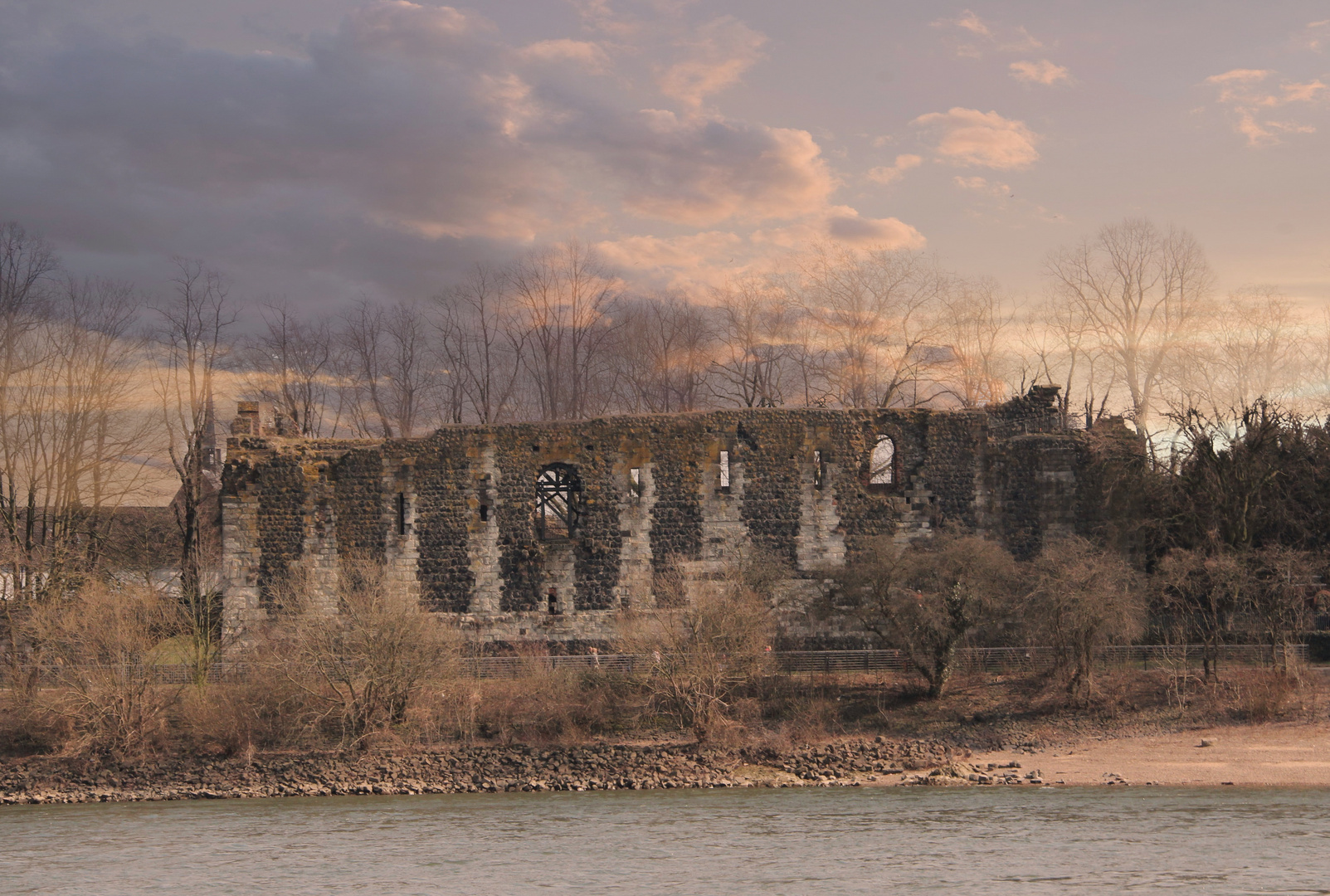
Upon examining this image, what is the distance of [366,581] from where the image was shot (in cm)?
2814

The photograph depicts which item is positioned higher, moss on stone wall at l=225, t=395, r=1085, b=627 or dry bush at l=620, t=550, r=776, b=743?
moss on stone wall at l=225, t=395, r=1085, b=627

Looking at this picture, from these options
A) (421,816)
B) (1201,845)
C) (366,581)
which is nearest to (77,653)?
(366,581)

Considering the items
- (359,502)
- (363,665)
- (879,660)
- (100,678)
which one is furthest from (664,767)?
(100,678)

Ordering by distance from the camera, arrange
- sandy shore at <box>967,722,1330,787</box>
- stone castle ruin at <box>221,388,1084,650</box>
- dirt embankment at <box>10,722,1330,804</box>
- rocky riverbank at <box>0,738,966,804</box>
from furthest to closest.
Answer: stone castle ruin at <box>221,388,1084,650</box>
rocky riverbank at <box>0,738,966,804</box>
dirt embankment at <box>10,722,1330,804</box>
sandy shore at <box>967,722,1330,787</box>

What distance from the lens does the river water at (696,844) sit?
17422mm

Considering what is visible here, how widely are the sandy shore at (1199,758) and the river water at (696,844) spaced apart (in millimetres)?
666

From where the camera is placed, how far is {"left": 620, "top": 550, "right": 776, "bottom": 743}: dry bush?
2564 cm

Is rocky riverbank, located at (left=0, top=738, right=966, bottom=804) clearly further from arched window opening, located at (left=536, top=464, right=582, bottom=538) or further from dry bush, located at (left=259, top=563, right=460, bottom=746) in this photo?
arched window opening, located at (left=536, top=464, right=582, bottom=538)

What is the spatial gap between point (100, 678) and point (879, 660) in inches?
683

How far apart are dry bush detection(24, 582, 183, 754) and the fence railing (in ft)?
1.65

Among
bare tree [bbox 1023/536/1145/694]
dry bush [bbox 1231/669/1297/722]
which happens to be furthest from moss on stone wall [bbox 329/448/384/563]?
dry bush [bbox 1231/669/1297/722]

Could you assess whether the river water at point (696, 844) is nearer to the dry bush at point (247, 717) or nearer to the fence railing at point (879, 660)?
the dry bush at point (247, 717)

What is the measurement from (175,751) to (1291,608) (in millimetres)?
24549

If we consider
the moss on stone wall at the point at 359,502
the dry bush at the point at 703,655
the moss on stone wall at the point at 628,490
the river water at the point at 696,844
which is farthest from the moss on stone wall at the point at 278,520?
the dry bush at the point at 703,655
